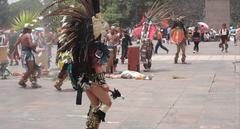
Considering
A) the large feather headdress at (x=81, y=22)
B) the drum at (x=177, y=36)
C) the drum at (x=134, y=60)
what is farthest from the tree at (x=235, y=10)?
the large feather headdress at (x=81, y=22)

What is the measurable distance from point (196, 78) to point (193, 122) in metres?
7.02

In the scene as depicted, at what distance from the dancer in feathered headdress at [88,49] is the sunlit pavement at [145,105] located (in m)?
1.57

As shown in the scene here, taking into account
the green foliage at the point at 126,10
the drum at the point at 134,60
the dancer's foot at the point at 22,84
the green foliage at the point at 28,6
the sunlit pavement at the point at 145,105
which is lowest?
the sunlit pavement at the point at 145,105

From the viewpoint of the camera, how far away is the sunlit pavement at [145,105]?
30.6ft

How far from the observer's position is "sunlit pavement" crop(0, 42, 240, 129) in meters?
9.31

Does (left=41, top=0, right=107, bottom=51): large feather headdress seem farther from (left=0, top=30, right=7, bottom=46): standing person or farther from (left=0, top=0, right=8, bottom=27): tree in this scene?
(left=0, top=0, right=8, bottom=27): tree

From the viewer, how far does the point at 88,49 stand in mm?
7477

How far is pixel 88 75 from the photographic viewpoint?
24.7ft

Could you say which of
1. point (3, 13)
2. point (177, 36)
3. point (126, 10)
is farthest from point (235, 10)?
point (177, 36)

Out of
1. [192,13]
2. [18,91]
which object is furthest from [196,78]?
[192,13]

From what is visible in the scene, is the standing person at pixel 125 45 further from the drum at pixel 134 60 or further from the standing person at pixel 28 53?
the standing person at pixel 28 53

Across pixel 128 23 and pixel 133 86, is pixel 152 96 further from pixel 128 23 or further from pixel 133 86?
pixel 128 23

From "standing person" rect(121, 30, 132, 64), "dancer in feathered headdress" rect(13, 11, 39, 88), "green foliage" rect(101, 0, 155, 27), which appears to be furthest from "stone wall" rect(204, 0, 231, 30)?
"dancer in feathered headdress" rect(13, 11, 39, 88)

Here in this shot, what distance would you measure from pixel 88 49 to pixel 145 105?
4017 millimetres
